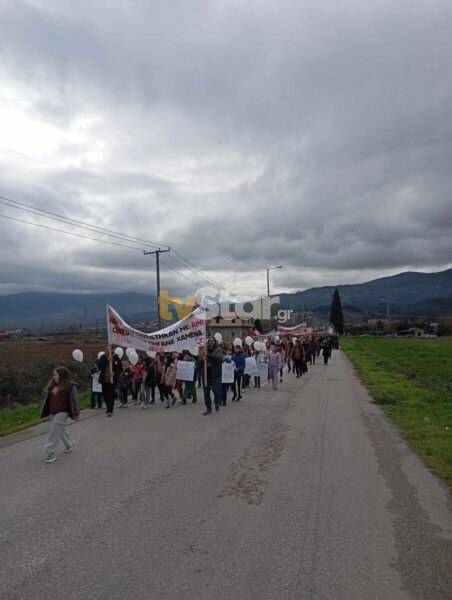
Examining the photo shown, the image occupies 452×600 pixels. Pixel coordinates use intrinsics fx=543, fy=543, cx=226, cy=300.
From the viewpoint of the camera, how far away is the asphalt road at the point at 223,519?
439 cm

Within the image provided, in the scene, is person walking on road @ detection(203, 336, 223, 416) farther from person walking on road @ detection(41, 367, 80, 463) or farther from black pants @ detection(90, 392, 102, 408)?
person walking on road @ detection(41, 367, 80, 463)

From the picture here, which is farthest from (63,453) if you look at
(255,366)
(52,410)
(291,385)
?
(291,385)

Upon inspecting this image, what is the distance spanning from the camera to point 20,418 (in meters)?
14.9

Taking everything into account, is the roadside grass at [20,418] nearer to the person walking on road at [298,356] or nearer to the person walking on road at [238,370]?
the person walking on road at [238,370]

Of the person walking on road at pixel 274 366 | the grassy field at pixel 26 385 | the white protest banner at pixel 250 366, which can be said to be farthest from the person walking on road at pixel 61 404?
the person walking on road at pixel 274 366

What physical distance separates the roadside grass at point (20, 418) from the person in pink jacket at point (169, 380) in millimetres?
2459

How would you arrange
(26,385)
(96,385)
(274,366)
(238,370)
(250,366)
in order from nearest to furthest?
(96,385) → (238,370) → (250,366) → (274,366) → (26,385)

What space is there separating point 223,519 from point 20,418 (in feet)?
35.3

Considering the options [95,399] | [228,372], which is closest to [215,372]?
[228,372]

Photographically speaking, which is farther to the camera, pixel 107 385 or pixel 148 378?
pixel 148 378

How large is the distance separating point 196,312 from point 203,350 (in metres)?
1.08

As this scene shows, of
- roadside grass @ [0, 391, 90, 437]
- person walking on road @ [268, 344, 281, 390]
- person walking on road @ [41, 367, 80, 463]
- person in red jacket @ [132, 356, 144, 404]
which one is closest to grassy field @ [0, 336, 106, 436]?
roadside grass @ [0, 391, 90, 437]

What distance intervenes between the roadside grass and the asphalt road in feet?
5.90

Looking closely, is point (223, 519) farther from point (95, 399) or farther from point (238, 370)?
point (238, 370)
